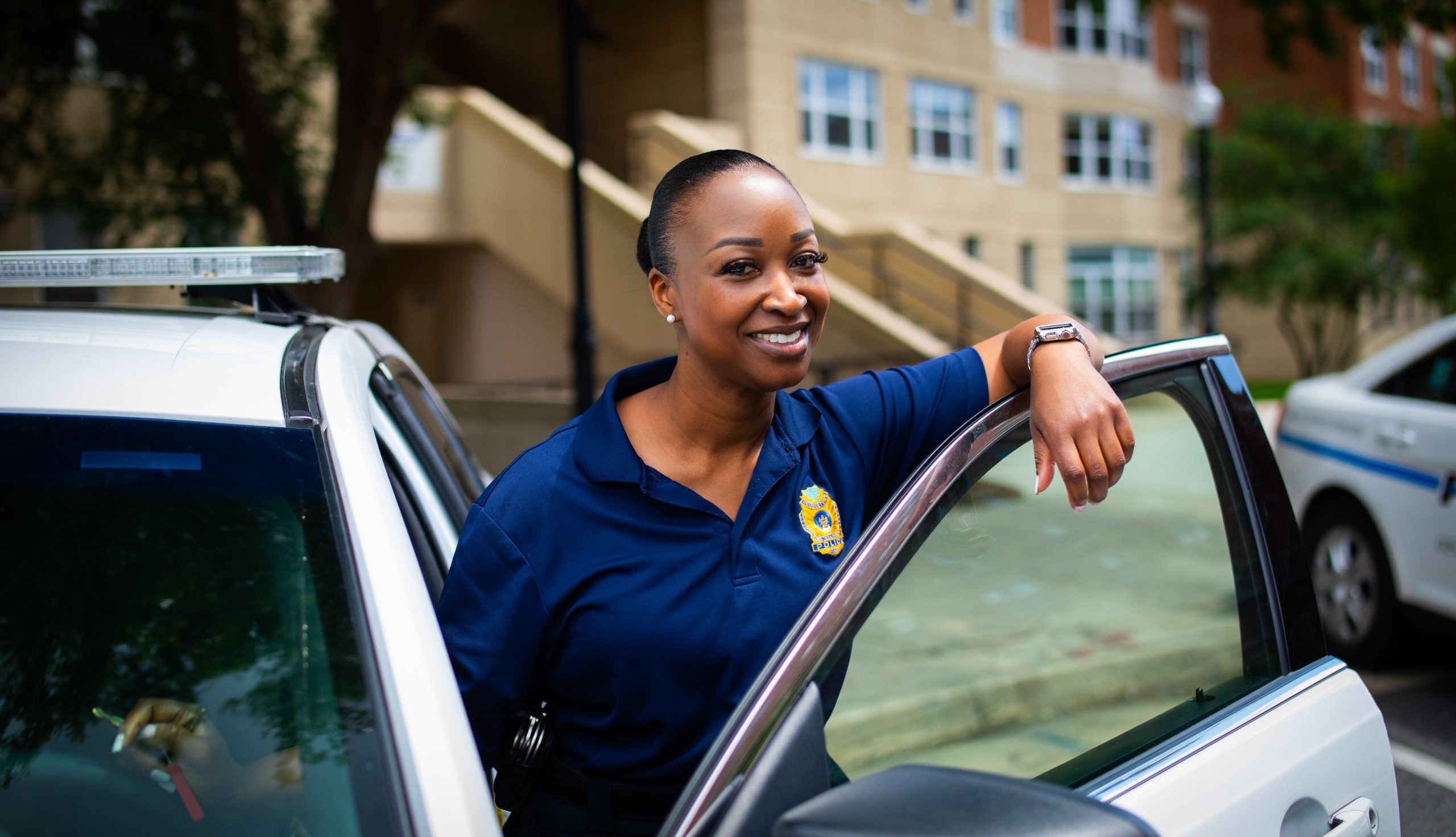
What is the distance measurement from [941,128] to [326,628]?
23.6 m

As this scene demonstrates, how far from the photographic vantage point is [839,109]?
842 inches

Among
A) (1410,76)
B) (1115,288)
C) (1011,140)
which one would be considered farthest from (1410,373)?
(1410,76)

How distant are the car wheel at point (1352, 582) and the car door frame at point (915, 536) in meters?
3.80

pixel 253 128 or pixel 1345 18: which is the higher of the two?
pixel 1345 18

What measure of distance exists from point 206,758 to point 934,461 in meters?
1.02

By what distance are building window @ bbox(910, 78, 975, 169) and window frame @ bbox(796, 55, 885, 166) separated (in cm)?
116

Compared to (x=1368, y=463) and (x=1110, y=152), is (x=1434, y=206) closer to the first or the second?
(x=1368, y=463)

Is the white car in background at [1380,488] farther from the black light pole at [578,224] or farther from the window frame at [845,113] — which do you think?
the window frame at [845,113]

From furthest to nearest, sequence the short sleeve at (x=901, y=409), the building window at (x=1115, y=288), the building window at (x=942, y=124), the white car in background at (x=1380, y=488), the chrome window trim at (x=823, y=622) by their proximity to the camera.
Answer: the building window at (x=1115, y=288), the building window at (x=942, y=124), the white car in background at (x=1380, y=488), the short sleeve at (x=901, y=409), the chrome window trim at (x=823, y=622)

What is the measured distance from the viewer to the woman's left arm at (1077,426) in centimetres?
159

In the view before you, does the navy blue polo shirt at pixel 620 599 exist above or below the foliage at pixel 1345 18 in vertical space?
below

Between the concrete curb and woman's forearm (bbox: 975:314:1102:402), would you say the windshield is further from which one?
the concrete curb

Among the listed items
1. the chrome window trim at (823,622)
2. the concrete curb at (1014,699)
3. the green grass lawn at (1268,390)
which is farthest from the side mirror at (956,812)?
the green grass lawn at (1268,390)

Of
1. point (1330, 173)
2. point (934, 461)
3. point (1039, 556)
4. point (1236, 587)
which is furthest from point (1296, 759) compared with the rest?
point (1330, 173)
